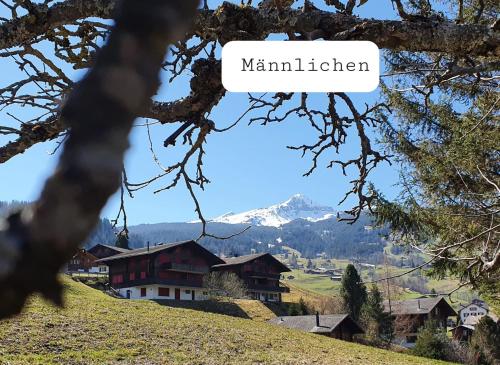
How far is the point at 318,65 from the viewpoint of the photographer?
10.8 feet

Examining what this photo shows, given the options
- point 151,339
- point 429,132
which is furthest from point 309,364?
point 429,132

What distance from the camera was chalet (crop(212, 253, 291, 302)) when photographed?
192 feet

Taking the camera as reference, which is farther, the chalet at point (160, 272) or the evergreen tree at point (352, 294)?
the evergreen tree at point (352, 294)

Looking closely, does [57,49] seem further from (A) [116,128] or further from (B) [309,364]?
(B) [309,364]

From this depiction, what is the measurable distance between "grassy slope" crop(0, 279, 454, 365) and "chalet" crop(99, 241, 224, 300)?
2673 cm

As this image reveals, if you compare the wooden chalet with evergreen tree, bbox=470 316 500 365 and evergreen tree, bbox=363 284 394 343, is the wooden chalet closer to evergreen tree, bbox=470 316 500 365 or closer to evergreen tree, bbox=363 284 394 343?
evergreen tree, bbox=363 284 394 343

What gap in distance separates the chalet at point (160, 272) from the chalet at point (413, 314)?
18.2m

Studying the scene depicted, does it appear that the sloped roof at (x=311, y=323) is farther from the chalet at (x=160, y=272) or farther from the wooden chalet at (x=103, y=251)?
the wooden chalet at (x=103, y=251)

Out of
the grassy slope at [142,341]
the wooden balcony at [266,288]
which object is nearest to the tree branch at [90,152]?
the grassy slope at [142,341]

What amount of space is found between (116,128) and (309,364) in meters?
16.8

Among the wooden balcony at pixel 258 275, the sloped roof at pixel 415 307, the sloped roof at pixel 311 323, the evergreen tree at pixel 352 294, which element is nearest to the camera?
the sloped roof at pixel 311 323

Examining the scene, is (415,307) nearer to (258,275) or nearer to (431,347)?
(258,275)

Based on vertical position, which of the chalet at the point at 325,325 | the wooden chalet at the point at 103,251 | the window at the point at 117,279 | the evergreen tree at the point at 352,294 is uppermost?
the wooden chalet at the point at 103,251

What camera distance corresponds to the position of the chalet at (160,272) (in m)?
49.7
